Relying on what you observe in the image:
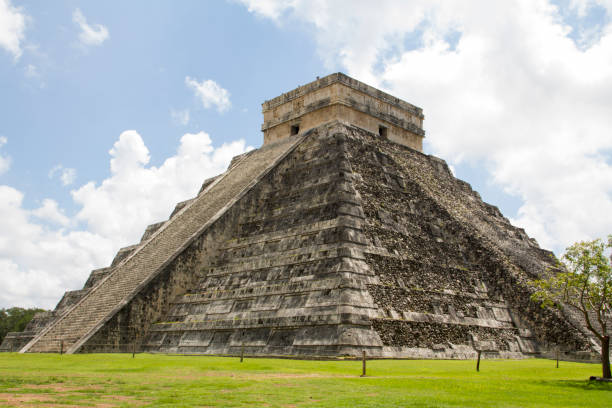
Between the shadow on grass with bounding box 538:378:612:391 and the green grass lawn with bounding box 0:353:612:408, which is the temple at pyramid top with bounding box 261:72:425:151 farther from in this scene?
the shadow on grass with bounding box 538:378:612:391

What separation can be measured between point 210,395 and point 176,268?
993 centimetres

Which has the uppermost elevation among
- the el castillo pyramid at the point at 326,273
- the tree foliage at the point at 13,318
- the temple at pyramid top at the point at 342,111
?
the temple at pyramid top at the point at 342,111

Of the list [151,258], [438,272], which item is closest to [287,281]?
[438,272]

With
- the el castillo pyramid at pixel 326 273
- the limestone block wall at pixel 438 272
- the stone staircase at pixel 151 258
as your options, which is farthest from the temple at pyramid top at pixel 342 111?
the limestone block wall at pixel 438 272

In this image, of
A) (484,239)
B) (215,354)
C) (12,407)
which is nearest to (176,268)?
(215,354)

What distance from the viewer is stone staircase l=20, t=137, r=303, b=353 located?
52.9 feet

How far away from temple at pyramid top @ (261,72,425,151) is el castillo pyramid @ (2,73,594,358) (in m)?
0.08

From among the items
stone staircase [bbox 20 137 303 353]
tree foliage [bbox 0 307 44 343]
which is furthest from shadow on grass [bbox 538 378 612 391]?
tree foliage [bbox 0 307 44 343]

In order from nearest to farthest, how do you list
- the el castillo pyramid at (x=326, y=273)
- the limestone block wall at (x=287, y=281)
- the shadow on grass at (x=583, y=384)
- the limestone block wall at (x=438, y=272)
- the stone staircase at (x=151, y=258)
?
the shadow on grass at (x=583, y=384), the limestone block wall at (x=287, y=281), the el castillo pyramid at (x=326, y=273), the limestone block wall at (x=438, y=272), the stone staircase at (x=151, y=258)

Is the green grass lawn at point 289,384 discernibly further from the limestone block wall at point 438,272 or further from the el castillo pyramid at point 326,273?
the limestone block wall at point 438,272

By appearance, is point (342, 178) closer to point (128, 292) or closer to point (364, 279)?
point (364, 279)

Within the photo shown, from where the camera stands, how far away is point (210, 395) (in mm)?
7281

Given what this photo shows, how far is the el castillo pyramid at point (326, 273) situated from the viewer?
13805 mm

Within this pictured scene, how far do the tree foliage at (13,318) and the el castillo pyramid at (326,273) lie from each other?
64.0ft
